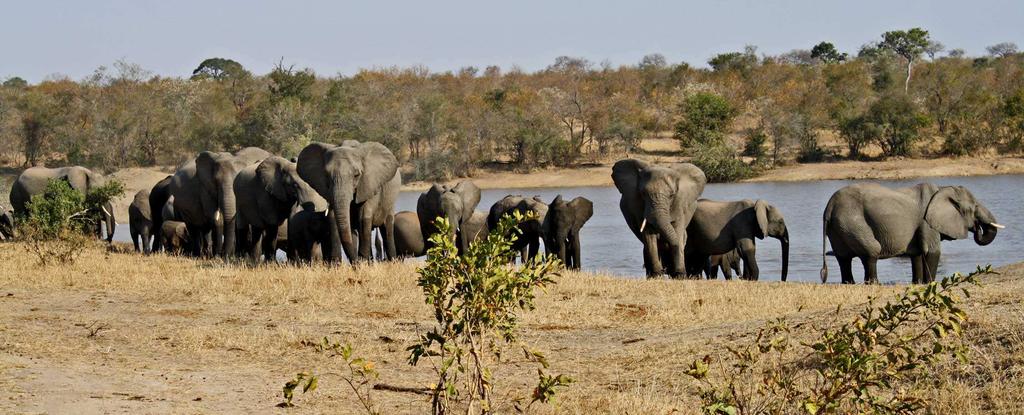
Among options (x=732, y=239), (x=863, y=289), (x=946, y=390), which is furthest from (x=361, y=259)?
(x=946, y=390)

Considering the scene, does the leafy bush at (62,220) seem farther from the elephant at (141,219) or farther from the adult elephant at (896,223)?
the adult elephant at (896,223)

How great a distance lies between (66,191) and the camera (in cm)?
2486

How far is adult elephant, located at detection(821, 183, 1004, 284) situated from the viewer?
59.9 feet

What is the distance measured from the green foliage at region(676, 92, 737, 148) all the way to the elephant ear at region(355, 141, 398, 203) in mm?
37744

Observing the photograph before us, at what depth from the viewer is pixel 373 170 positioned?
63.5 ft

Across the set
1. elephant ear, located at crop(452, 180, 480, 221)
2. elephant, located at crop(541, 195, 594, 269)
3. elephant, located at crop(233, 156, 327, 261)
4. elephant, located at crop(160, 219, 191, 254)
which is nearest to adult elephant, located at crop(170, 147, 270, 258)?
elephant, located at crop(233, 156, 327, 261)

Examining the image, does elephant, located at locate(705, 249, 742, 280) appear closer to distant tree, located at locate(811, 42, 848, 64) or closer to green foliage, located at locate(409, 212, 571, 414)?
green foliage, located at locate(409, 212, 571, 414)

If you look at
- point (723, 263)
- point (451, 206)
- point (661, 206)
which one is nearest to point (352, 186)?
point (451, 206)

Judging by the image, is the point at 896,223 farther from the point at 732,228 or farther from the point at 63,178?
the point at 63,178

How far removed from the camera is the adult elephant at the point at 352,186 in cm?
1852

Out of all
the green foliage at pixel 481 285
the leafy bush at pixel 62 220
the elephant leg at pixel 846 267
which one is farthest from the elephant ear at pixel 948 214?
the green foliage at pixel 481 285

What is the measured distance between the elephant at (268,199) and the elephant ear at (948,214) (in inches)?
370

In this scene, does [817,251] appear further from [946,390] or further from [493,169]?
[493,169]

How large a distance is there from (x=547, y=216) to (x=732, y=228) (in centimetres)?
324
